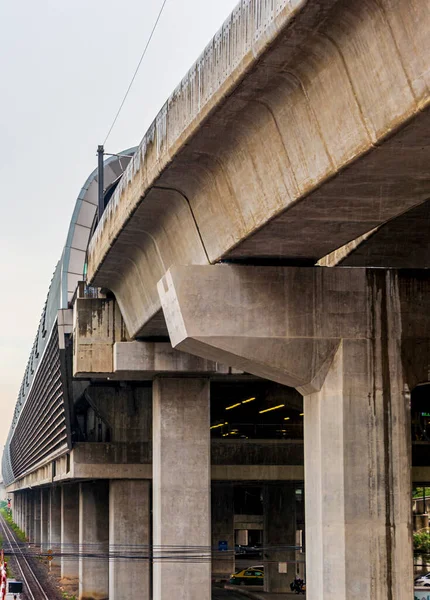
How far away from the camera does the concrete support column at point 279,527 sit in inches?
2232

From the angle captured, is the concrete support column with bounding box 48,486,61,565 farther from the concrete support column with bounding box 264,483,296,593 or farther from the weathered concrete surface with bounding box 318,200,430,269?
the weathered concrete surface with bounding box 318,200,430,269

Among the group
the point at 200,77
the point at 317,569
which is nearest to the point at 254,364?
the point at 317,569

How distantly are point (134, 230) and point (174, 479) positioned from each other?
31.1ft

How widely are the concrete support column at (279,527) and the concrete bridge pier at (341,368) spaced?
130 feet

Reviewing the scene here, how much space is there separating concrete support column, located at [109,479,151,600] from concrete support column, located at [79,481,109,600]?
348 inches

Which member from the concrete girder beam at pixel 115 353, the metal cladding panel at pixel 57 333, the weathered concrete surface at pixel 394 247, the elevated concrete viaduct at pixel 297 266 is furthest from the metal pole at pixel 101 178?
the weathered concrete surface at pixel 394 247

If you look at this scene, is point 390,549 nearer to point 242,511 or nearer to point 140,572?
point 140,572

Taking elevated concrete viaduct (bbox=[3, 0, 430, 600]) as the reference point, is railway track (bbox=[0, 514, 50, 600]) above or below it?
below

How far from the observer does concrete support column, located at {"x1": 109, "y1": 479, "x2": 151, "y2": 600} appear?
130 ft

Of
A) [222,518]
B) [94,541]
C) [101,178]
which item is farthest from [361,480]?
[222,518]

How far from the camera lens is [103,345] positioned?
3178 centimetres

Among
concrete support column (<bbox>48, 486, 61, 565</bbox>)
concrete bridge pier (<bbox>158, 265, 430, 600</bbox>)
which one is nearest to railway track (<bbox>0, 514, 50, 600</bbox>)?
concrete support column (<bbox>48, 486, 61, 565</bbox>)

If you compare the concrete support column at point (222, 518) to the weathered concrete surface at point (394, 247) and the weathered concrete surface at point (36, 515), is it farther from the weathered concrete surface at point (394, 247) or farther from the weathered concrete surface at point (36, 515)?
the weathered concrete surface at point (394, 247)

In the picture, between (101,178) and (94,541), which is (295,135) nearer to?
(101,178)
